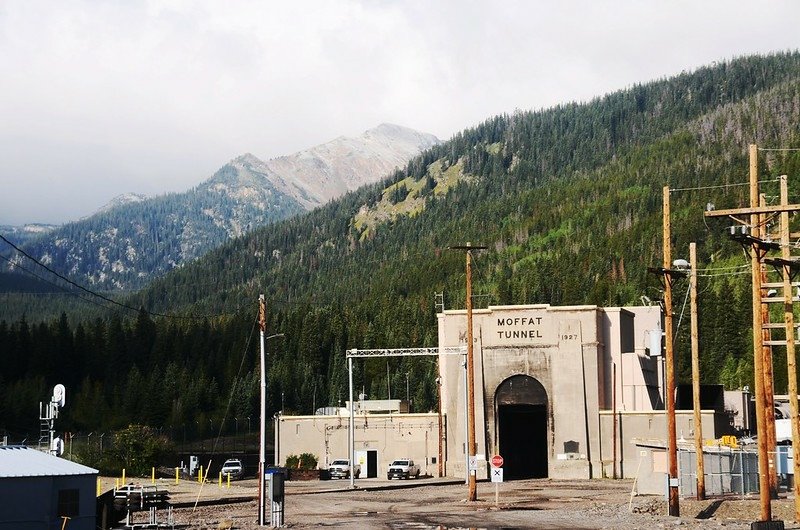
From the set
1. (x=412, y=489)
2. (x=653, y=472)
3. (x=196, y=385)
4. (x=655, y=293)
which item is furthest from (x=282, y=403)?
(x=653, y=472)

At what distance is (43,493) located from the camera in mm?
35594

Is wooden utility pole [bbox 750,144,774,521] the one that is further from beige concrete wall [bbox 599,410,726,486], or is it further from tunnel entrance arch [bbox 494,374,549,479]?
tunnel entrance arch [bbox 494,374,549,479]

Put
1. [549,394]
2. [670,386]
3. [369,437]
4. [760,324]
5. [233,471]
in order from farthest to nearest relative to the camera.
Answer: [369,437] → [233,471] → [549,394] → [670,386] → [760,324]

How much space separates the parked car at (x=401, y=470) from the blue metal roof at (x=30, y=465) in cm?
5220

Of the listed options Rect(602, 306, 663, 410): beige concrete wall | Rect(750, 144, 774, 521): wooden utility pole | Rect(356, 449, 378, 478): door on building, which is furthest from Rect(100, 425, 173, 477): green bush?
Rect(750, 144, 774, 521): wooden utility pole

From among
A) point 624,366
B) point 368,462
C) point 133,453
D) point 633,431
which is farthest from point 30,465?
point 624,366

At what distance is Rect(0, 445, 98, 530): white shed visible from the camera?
34.8 meters

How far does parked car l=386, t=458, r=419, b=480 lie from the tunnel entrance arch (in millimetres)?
7450

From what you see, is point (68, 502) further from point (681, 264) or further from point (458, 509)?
point (681, 264)

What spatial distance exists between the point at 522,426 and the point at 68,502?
2762 inches

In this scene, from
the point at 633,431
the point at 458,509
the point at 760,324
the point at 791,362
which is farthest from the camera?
the point at 633,431

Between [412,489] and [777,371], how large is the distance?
96.9 metres

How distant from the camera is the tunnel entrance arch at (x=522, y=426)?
91.2m

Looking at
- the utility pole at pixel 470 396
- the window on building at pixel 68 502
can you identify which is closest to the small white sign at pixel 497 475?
the utility pole at pixel 470 396
